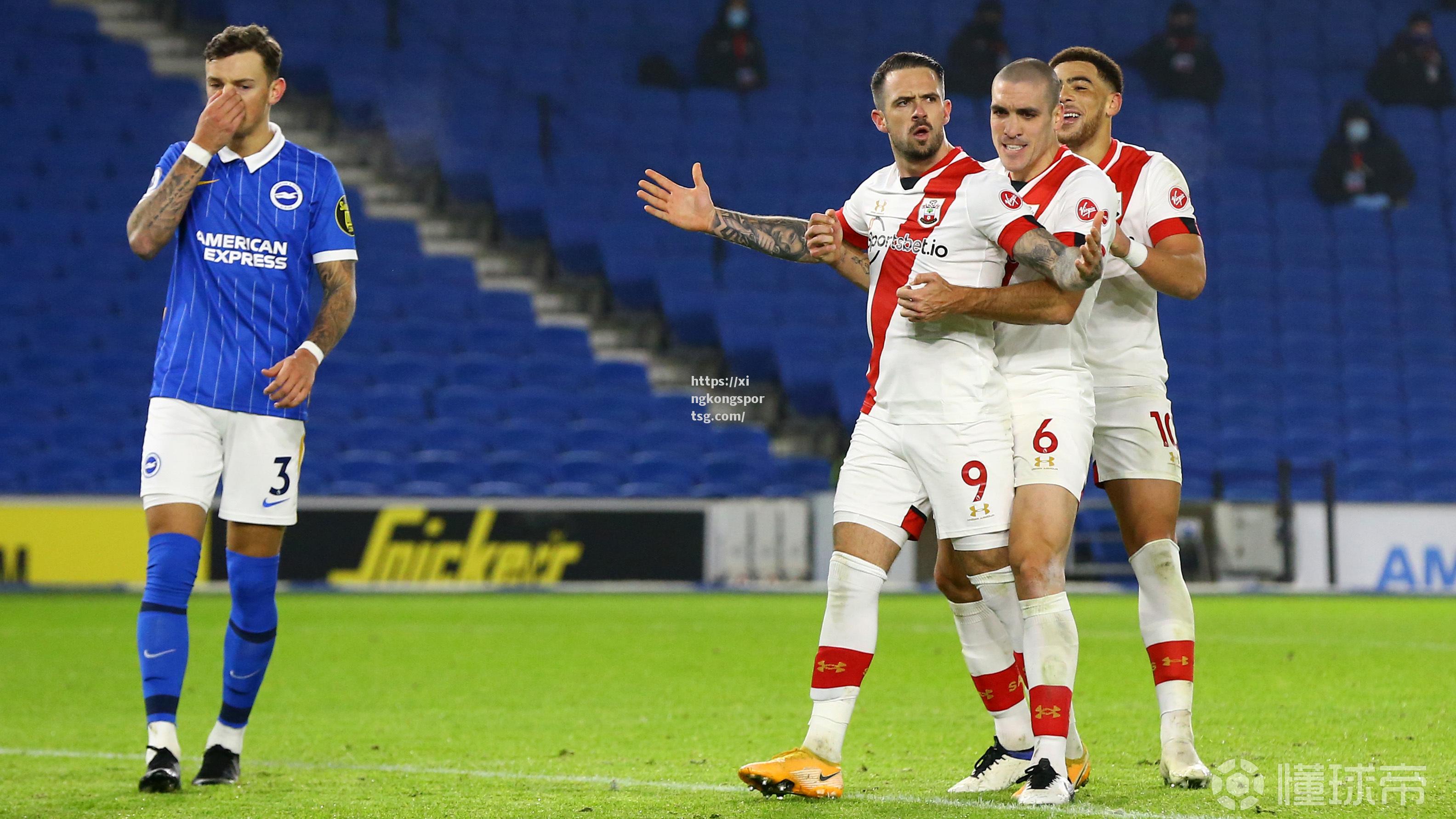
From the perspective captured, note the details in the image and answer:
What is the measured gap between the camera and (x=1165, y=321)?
1922 centimetres

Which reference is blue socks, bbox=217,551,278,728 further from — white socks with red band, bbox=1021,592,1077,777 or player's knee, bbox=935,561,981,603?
white socks with red band, bbox=1021,592,1077,777

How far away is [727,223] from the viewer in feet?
15.8

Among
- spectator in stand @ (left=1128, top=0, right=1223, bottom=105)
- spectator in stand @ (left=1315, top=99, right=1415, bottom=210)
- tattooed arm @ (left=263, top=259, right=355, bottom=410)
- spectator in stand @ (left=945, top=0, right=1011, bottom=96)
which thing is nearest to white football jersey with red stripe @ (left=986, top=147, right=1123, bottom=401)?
tattooed arm @ (left=263, top=259, right=355, bottom=410)

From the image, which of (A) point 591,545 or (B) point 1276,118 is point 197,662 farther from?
(B) point 1276,118

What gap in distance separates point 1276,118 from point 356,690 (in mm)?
16879

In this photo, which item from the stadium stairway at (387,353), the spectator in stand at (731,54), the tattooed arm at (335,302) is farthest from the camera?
the spectator in stand at (731,54)

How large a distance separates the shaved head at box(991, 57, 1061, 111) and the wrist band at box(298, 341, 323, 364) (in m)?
2.25

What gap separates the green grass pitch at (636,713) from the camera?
4.20 m

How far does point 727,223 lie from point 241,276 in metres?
1.54

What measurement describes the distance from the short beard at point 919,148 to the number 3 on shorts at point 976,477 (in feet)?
2.91

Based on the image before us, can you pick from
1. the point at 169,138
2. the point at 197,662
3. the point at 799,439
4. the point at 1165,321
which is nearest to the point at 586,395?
the point at 799,439

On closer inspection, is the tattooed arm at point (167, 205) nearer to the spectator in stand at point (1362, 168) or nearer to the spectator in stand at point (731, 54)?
the spectator in stand at point (731, 54)

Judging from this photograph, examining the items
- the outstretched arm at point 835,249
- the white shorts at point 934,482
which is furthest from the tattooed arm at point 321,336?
the white shorts at point 934,482

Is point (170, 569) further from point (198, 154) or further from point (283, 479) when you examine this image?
point (198, 154)
